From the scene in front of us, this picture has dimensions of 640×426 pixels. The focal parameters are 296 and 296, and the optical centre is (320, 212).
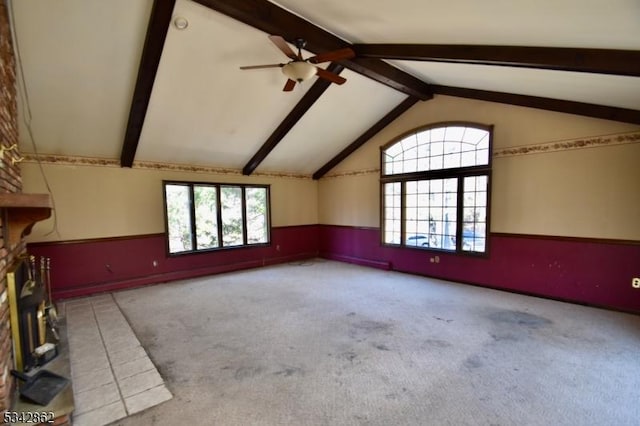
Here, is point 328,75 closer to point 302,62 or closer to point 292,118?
point 302,62

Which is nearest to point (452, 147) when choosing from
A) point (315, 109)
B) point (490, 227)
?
point (490, 227)

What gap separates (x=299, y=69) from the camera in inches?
125

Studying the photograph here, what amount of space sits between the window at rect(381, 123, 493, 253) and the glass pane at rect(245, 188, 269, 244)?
9.24ft

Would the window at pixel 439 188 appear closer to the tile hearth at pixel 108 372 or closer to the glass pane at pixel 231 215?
the glass pane at pixel 231 215

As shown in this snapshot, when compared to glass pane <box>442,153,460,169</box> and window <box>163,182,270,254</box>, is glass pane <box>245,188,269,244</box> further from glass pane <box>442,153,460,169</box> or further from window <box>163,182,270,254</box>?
glass pane <box>442,153,460,169</box>

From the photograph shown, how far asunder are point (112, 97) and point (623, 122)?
6.60m

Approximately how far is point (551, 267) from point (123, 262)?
6988mm

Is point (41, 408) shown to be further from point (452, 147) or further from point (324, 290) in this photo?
point (452, 147)

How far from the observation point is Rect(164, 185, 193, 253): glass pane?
5.80 m

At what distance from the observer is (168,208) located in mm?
5770

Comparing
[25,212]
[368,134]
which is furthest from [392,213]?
[25,212]

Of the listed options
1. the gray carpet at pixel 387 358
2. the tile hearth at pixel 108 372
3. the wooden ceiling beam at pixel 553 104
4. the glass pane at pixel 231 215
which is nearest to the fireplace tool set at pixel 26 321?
the tile hearth at pixel 108 372

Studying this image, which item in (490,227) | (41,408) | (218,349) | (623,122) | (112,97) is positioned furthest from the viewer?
(490,227)

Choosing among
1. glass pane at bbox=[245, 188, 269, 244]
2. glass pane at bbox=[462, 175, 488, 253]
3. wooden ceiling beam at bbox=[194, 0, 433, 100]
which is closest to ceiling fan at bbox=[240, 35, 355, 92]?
wooden ceiling beam at bbox=[194, 0, 433, 100]
